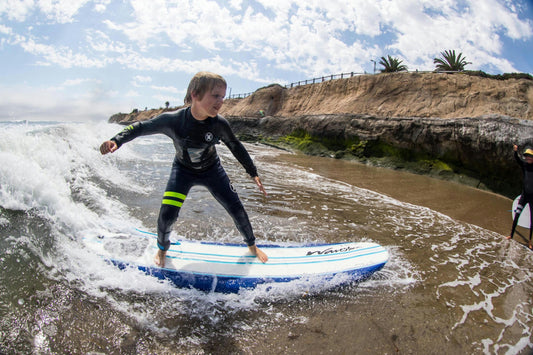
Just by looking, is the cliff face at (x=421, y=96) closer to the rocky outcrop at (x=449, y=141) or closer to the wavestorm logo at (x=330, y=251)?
the rocky outcrop at (x=449, y=141)

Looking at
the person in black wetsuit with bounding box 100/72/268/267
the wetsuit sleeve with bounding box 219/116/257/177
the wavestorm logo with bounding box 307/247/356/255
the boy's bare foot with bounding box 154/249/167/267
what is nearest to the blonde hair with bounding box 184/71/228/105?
the person in black wetsuit with bounding box 100/72/268/267

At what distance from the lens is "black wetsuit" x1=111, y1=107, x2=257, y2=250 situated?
2.81m

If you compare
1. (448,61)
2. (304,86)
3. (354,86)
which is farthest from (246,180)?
(304,86)

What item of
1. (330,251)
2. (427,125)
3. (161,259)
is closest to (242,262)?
(161,259)

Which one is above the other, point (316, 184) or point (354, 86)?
point (354, 86)

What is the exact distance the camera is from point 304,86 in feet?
114

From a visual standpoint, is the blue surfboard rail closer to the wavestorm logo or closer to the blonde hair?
the wavestorm logo

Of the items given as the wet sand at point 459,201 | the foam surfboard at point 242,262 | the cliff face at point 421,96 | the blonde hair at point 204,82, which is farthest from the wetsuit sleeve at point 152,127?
the cliff face at point 421,96

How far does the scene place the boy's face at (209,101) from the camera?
2.62 meters

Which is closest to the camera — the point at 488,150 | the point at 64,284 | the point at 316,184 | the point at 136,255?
the point at 64,284

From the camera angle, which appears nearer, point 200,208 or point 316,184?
point 200,208

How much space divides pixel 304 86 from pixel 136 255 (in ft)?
113

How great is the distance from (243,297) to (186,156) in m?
1.49

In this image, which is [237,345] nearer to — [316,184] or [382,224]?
[382,224]
